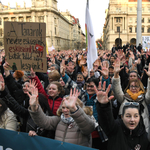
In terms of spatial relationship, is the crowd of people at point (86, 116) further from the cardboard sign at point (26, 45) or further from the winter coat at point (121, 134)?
the cardboard sign at point (26, 45)

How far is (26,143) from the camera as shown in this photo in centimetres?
266

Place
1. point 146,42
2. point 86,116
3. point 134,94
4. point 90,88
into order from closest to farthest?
point 86,116 → point 134,94 → point 90,88 → point 146,42

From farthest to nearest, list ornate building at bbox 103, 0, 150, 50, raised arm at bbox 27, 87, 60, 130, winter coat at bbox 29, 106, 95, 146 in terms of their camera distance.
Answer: ornate building at bbox 103, 0, 150, 50
raised arm at bbox 27, 87, 60, 130
winter coat at bbox 29, 106, 95, 146

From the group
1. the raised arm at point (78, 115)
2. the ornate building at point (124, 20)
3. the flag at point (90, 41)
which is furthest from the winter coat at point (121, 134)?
the ornate building at point (124, 20)

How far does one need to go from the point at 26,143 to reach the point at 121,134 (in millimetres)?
1344

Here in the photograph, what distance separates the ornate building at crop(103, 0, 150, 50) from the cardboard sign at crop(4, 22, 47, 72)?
206 ft

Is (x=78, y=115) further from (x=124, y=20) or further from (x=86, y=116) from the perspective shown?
(x=124, y=20)

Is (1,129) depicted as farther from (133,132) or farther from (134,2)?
(134,2)

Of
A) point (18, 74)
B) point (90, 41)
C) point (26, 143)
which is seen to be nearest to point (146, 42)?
point (90, 41)

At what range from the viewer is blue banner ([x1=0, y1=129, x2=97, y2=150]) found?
8.07ft

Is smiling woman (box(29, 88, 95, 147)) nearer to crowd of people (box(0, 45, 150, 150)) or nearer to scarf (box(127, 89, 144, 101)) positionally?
crowd of people (box(0, 45, 150, 150))

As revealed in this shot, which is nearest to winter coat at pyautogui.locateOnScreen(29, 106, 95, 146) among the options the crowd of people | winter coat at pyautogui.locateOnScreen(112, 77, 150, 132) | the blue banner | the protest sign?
the crowd of people

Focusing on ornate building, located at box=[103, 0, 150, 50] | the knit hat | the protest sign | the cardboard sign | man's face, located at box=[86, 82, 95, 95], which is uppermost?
ornate building, located at box=[103, 0, 150, 50]

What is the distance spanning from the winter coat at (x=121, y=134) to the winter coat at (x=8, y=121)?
5.27 ft
